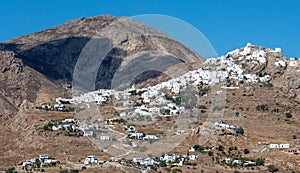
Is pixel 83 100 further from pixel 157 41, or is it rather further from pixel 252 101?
pixel 157 41

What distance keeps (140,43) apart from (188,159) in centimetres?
9454

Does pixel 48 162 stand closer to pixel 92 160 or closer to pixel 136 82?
pixel 92 160

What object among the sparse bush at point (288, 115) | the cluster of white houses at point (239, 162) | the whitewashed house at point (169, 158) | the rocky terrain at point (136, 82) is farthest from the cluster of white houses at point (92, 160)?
the sparse bush at point (288, 115)

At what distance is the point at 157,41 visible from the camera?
16688 cm

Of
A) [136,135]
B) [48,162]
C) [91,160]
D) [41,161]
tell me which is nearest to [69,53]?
[136,135]

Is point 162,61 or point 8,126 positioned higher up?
point 162,61

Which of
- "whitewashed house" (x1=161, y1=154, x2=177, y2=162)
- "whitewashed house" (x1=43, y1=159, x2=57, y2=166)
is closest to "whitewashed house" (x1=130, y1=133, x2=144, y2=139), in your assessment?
"whitewashed house" (x1=161, y1=154, x2=177, y2=162)

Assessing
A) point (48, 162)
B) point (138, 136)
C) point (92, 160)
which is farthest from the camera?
point (138, 136)

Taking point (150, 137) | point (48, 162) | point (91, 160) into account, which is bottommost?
point (48, 162)

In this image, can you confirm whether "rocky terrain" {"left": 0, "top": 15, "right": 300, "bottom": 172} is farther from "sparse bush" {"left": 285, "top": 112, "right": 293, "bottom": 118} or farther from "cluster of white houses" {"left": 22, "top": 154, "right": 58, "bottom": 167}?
"cluster of white houses" {"left": 22, "top": 154, "right": 58, "bottom": 167}

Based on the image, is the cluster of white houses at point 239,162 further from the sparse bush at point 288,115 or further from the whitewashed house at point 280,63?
the whitewashed house at point 280,63

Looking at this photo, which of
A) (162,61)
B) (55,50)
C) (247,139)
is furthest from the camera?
(55,50)

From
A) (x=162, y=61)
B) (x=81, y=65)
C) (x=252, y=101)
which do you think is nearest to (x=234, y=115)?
(x=252, y=101)

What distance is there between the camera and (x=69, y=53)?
558ft
